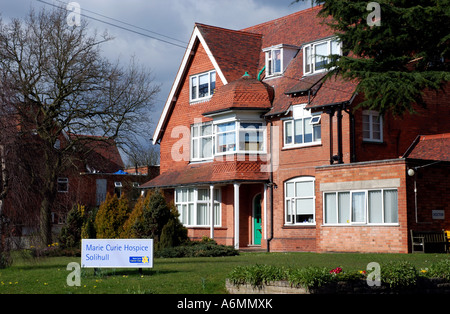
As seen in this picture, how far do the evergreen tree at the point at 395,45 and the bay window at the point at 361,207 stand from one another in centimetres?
766

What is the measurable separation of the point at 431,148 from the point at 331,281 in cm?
1790

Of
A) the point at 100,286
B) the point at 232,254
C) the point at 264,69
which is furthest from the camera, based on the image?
the point at 264,69

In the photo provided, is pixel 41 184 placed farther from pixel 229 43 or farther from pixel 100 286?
pixel 229 43

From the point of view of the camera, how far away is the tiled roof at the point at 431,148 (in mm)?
28578

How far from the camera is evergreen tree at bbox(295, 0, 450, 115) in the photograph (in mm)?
17031

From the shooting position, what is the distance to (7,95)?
64.6 ft

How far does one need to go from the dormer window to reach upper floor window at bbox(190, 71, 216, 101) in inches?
130

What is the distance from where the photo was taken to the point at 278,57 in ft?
113

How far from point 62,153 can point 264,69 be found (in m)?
12.3

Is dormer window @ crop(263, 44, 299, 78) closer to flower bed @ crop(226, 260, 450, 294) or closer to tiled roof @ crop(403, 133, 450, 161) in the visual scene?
tiled roof @ crop(403, 133, 450, 161)

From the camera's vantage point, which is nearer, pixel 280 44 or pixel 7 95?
pixel 7 95
